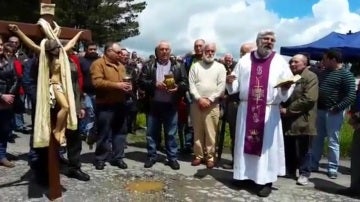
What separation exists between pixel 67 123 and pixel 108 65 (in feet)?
5.47

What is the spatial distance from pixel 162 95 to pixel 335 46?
9.06 metres

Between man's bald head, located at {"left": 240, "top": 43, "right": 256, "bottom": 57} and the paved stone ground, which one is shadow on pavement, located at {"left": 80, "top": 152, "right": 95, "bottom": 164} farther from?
man's bald head, located at {"left": 240, "top": 43, "right": 256, "bottom": 57}

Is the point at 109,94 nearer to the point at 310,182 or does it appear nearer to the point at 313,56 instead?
the point at 310,182

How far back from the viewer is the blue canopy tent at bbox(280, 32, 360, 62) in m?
14.4

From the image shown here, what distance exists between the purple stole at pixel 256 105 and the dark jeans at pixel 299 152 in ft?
A: 2.94

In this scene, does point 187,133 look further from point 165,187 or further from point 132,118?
point 165,187

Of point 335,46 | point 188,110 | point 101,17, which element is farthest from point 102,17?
point 188,110

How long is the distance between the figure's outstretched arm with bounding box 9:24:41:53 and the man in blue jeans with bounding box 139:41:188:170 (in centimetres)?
224

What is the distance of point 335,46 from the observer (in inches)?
579

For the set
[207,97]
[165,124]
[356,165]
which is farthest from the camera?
[165,124]

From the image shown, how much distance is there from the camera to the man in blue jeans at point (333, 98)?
718cm

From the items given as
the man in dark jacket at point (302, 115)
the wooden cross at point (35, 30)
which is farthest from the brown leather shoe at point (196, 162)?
the wooden cross at point (35, 30)

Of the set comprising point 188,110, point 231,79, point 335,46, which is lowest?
point 188,110

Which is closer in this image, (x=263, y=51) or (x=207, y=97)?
(x=263, y=51)
